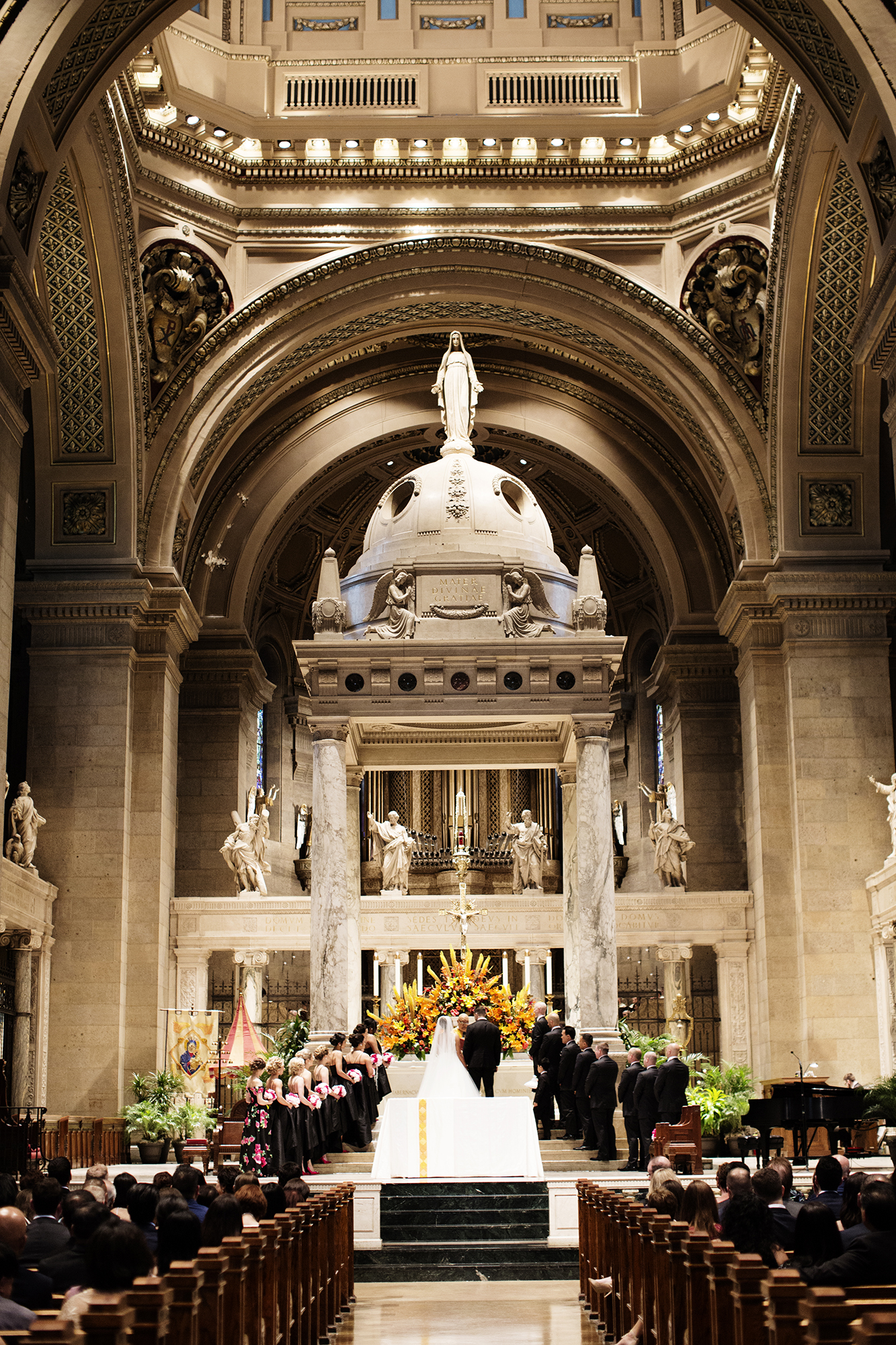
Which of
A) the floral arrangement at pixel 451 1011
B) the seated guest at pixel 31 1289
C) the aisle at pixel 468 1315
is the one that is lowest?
the aisle at pixel 468 1315

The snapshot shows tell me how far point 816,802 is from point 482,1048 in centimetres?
774

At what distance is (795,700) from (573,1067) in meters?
8.39

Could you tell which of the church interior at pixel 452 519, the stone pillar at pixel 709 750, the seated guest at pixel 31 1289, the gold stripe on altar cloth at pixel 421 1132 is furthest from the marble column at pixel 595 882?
the seated guest at pixel 31 1289

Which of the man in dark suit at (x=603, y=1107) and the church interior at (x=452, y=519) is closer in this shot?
the man in dark suit at (x=603, y=1107)

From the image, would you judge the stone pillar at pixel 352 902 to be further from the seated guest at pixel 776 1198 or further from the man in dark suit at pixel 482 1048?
the seated guest at pixel 776 1198

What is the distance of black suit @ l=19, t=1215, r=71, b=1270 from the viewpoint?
7429 millimetres

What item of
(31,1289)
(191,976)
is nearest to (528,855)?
(191,976)

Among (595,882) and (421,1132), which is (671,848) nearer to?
(595,882)

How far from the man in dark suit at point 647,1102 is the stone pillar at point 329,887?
14.9 feet

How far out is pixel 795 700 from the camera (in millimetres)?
24875

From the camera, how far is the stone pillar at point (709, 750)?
1158 inches

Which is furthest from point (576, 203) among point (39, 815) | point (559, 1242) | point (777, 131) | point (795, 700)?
point (559, 1242)

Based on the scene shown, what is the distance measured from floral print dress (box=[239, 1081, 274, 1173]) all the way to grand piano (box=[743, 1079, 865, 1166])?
5.14 meters

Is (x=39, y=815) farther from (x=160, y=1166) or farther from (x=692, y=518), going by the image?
(x=692, y=518)
